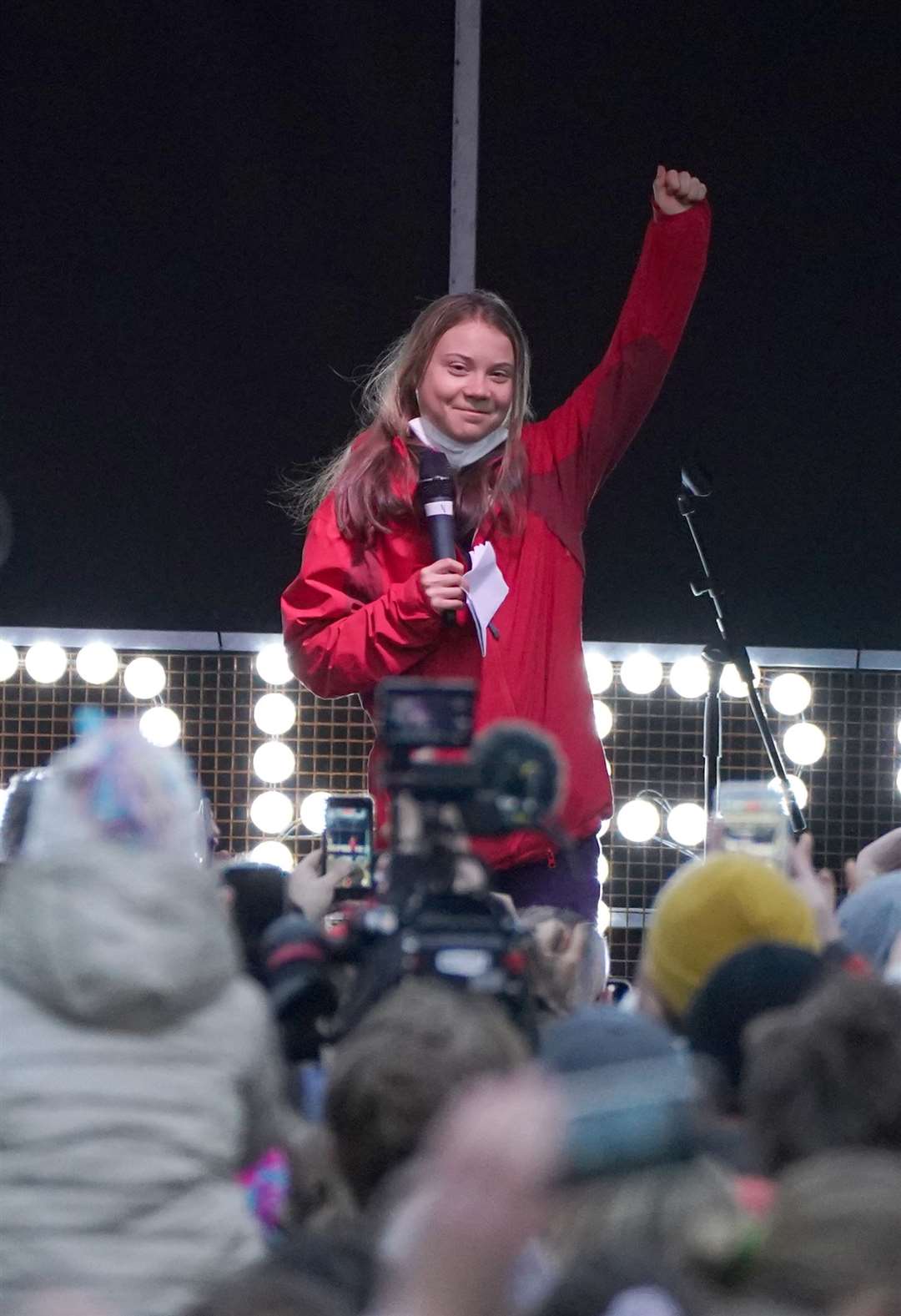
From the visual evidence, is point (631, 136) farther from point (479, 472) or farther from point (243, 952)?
point (243, 952)

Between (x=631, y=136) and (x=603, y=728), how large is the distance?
4.39ft

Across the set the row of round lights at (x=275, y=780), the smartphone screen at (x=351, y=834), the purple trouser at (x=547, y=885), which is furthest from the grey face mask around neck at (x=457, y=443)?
the row of round lights at (x=275, y=780)

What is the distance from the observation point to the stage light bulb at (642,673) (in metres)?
4.29

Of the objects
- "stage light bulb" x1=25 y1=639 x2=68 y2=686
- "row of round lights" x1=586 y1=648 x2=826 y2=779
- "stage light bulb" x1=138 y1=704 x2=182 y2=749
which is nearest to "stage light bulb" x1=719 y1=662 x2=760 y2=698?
"row of round lights" x1=586 y1=648 x2=826 y2=779

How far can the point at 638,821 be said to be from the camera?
4.25m

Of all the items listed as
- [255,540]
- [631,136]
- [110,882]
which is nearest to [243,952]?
[110,882]

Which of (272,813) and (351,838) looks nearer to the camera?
(351,838)

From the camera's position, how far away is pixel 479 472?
2.76 metres

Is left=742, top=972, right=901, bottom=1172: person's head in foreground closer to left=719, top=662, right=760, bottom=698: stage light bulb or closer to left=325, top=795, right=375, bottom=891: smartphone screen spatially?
left=325, top=795, right=375, bottom=891: smartphone screen

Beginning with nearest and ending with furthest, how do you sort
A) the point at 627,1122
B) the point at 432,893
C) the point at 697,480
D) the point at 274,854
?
1. the point at 627,1122
2. the point at 432,893
3. the point at 697,480
4. the point at 274,854

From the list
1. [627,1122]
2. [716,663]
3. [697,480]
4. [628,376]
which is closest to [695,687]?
[716,663]

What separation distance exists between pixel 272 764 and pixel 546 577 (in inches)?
61.3

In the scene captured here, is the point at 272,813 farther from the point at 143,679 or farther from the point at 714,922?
the point at 714,922

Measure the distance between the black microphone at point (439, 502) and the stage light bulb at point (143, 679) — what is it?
168cm
